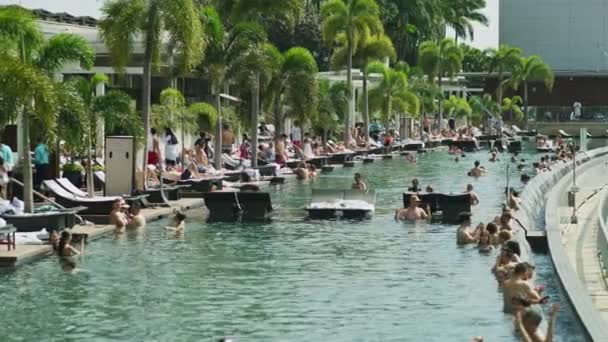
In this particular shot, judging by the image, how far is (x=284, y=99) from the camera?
58.6 m

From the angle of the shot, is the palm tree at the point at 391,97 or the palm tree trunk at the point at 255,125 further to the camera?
the palm tree at the point at 391,97

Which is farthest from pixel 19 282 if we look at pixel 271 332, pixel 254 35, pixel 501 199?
pixel 254 35

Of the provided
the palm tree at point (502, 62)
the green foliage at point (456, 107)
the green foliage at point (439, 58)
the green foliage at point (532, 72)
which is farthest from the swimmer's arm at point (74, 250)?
the green foliage at point (532, 72)

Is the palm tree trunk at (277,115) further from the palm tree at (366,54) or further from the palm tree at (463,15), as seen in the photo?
the palm tree at (463,15)

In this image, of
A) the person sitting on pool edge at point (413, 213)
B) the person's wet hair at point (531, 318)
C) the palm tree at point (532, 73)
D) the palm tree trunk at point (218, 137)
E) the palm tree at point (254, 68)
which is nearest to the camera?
the person's wet hair at point (531, 318)

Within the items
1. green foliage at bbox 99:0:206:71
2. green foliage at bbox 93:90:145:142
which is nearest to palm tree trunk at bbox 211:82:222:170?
green foliage at bbox 99:0:206:71

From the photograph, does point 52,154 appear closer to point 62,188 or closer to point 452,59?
point 62,188

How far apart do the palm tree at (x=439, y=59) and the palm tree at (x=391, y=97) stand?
65.0 feet

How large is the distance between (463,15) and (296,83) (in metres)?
83.2

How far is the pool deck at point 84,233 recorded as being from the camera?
26.0 m

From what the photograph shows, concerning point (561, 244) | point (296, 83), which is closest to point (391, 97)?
point (296, 83)

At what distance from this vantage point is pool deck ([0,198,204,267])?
26031mm

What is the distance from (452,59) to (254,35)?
198 feet

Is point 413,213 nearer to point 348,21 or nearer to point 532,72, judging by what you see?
point 348,21
